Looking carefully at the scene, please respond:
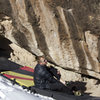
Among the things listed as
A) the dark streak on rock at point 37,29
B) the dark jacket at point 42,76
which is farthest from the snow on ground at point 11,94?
the dark streak on rock at point 37,29

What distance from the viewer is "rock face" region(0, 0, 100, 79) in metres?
4.48

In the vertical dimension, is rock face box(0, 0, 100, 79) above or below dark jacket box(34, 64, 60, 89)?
above

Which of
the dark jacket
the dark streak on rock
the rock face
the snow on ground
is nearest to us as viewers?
the snow on ground

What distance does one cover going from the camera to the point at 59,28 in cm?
475

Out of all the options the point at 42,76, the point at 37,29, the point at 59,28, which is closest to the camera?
the point at 42,76

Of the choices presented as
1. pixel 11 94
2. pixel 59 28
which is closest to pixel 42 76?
pixel 59 28

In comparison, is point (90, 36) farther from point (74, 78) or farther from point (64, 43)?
point (74, 78)

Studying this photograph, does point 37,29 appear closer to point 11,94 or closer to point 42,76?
point 42,76

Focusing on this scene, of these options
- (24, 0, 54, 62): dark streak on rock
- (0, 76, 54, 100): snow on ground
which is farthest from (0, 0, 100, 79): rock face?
(0, 76, 54, 100): snow on ground

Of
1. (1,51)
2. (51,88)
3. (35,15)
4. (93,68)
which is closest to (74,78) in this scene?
(93,68)

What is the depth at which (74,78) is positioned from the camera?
6121mm

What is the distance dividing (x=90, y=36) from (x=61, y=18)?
32.4 inches

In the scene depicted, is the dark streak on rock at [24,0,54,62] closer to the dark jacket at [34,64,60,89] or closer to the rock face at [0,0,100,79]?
the rock face at [0,0,100,79]

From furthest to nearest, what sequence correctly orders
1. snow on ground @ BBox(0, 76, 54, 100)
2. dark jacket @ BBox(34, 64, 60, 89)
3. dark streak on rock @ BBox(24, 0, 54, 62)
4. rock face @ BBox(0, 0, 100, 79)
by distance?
dark streak on rock @ BBox(24, 0, 54, 62) → rock face @ BBox(0, 0, 100, 79) → dark jacket @ BBox(34, 64, 60, 89) → snow on ground @ BBox(0, 76, 54, 100)
